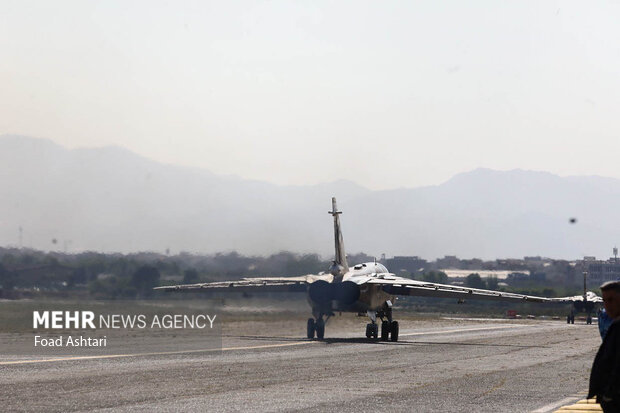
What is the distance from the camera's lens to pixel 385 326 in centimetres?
5206

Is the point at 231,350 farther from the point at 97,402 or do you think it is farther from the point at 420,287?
the point at 97,402

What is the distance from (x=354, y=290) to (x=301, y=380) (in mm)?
22934

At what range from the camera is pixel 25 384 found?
2477 centimetres

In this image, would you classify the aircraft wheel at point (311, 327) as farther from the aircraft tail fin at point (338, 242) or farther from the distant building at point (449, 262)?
the distant building at point (449, 262)

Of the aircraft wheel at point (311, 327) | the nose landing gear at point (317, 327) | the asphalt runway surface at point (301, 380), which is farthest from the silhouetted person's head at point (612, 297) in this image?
the aircraft wheel at point (311, 327)

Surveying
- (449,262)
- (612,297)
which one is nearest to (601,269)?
(449,262)

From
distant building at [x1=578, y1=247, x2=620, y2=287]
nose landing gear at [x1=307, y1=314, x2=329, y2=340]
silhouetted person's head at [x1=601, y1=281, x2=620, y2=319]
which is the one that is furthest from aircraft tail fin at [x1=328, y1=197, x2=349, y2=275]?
distant building at [x1=578, y1=247, x2=620, y2=287]

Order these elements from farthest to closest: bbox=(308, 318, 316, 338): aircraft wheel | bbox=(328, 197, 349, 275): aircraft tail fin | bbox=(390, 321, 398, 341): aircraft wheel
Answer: bbox=(328, 197, 349, 275): aircraft tail fin, bbox=(308, 318, 316, 338): aircraft wheel, bbox=(390, 321, 398, 341): aircraft wheel

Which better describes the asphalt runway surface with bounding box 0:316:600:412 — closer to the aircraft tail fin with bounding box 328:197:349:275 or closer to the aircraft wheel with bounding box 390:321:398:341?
the aircraft wheel with bounding box 390:321:398:341

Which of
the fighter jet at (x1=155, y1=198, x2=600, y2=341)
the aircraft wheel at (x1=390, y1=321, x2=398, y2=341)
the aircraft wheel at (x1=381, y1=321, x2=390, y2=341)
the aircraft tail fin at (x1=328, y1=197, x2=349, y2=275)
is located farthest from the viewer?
the aircraft tail fin at (x1=328, y1=197, x2=349, y2=275)

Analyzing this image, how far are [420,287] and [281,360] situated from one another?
17640 mm

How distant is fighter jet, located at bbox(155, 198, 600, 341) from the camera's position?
163 ft

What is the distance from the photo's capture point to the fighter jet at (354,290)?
49.7 metres

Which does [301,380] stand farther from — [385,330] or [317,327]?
[385,330]
